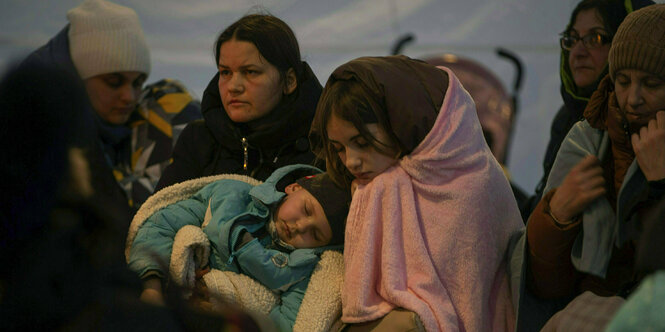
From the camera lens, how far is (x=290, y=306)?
1.92 m

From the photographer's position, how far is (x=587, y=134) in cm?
184

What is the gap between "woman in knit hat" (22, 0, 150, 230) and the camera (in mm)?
3281

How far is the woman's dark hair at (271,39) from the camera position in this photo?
2.38 meters

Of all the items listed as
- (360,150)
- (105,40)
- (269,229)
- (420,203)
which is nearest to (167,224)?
(269,229)

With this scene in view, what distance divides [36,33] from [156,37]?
504mm

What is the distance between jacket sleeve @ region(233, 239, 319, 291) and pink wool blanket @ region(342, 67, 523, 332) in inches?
4.6

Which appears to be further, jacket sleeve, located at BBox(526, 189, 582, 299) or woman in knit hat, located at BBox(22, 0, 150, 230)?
woman in knit hat, located at BBox(22, 0, 150, 230)

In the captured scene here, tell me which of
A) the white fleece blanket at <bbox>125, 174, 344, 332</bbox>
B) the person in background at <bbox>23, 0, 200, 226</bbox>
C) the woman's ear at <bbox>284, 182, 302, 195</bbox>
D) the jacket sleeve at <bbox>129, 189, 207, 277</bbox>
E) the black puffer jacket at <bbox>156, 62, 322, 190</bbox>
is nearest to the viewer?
the white fleece blanket at <bbox>125, 174, 344, 332</bbox>

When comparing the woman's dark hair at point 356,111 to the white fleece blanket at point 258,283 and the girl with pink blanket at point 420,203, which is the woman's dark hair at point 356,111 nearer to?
the girl with pink blanket at point 420,203

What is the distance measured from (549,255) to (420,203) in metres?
0.31

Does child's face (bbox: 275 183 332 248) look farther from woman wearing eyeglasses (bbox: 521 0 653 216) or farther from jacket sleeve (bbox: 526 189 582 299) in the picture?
woman wearing eyeglasses (bbox: 521 0 653 216)

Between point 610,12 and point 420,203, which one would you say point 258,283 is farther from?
point 610,12

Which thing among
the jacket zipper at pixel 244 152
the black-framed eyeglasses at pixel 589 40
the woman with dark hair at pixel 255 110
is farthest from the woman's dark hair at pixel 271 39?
the black-framed eyeglasses at pixel 589 40

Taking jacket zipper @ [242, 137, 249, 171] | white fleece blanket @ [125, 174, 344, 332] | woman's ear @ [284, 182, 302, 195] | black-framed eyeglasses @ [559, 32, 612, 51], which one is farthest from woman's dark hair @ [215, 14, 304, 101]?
black-framed eyeglasses @ [559, 32, 612, 51]
